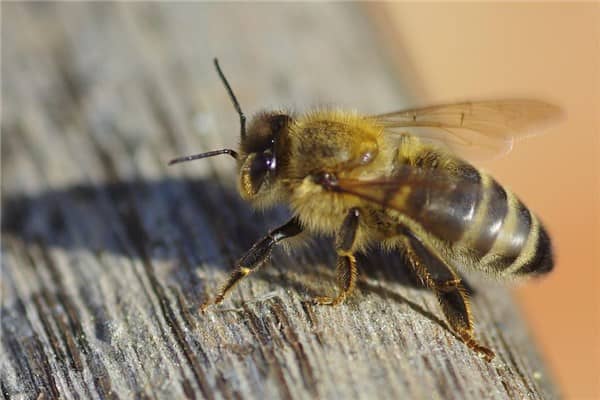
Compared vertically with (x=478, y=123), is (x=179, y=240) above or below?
below

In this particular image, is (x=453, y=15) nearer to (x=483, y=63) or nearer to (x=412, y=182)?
(x=483, y=63)

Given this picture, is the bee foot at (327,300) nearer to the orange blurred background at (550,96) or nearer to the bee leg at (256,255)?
the bee leg at (256,255)

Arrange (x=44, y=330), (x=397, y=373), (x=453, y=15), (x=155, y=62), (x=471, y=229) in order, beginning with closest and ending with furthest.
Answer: (x=397, y=373) < (x=44, y=330) < (x=471, y=229) < (x=155, y=62) < (x=453, y=15)

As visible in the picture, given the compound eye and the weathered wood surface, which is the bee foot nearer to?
the weathered wood surface

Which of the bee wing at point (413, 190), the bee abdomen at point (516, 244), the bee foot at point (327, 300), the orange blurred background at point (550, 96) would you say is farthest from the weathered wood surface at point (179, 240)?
the orange blurred background at point (550, 96)

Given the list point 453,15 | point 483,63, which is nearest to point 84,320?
point 483,63

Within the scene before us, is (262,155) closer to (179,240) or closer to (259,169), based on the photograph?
(259,169)

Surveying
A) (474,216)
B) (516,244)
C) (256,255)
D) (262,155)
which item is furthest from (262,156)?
(516,244)
